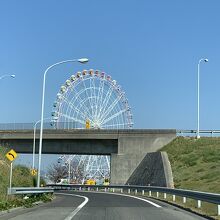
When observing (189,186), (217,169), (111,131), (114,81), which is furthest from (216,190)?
(114,81)

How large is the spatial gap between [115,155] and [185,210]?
39.5 metres

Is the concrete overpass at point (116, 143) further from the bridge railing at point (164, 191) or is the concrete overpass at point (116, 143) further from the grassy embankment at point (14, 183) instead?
the grassy embankment at point (14, 183)

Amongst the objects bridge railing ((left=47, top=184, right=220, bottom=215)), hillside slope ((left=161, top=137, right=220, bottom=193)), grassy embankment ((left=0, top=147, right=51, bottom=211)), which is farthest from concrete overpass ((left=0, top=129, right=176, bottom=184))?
grassy embankment ((left=0, top=147, right=51, bottom=211))

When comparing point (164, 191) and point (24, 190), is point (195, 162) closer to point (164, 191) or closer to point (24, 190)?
point (164, 191)

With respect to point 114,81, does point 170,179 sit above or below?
below

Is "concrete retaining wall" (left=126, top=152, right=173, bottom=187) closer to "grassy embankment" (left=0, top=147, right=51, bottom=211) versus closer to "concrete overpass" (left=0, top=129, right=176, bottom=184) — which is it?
"concrete overpass" (left=0, top=129, right=176, bottom=184)

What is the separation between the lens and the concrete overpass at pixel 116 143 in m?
61.1

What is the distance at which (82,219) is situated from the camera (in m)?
17.1

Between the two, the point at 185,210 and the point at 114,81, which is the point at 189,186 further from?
the point at 114,81

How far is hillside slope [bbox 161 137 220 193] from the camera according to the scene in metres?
44.9

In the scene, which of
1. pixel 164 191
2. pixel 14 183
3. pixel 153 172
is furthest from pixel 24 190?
pixel 153 172

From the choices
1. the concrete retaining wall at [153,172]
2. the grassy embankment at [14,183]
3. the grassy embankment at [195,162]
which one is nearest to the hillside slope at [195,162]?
the grassy embankment at [195,162]

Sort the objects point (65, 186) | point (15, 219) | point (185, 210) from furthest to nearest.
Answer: point (65, 186) → point (185, 210) → point (15, 219)

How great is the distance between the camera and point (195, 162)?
54875mm
